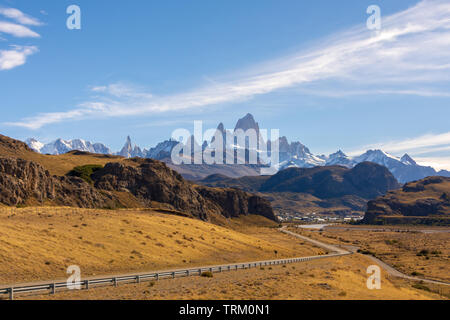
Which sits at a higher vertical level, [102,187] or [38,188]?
[38,188]

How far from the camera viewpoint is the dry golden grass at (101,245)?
3862 centimetres

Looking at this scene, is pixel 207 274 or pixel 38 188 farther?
pixel 38 188

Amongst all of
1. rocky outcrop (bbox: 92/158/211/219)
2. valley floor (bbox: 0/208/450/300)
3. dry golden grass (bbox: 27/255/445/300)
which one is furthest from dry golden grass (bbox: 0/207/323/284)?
rocky outcrop (bbox: 92/158/211/219)

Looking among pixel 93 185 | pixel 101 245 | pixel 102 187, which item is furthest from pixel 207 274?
pixel 93 185

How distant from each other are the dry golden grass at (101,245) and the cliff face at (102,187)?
1579 centimetres

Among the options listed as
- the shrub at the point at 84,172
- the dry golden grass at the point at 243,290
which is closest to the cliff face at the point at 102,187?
the shrub at the point at 84,172

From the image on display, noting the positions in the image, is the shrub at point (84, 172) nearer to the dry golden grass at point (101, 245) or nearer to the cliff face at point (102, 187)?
the cliff face at point (102, 187)

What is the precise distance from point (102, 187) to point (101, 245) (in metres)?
Answer: 65.6

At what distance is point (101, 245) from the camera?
49.1 metres

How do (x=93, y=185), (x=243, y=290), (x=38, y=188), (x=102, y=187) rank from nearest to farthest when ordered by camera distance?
1. (x=243, y=290)
2. (x=38, y=188)
3. (x=93, y=185)
4. (x=102, y=187)

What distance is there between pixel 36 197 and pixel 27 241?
4162 centimetres

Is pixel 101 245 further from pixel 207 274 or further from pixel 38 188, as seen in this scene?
pixel 38 188

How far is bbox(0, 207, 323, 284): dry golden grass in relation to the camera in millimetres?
38625

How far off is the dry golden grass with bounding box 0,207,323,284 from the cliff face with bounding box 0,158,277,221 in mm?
15788
